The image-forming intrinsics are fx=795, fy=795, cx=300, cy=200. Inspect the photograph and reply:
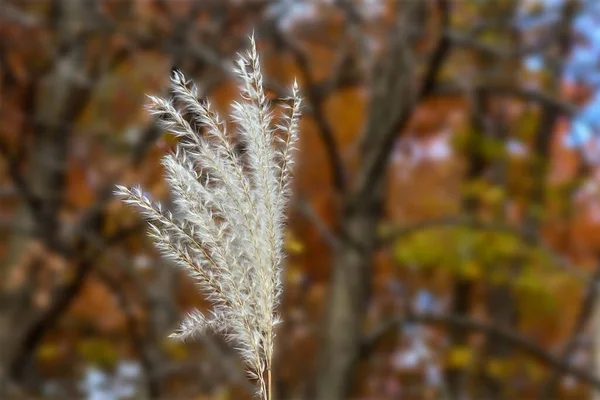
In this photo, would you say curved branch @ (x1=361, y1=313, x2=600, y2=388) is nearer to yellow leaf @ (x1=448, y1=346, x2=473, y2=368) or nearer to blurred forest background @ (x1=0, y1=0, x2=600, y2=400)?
blurred forest background @ (x1=0, y1=0, x2=600, y2=400)

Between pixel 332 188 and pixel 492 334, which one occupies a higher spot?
pixel 332 188

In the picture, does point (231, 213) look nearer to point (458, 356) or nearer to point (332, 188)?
point (332, 188)

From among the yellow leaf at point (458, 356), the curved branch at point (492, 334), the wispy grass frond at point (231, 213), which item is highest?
the yellow leaf at point (458, 356)

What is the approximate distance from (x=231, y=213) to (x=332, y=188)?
19.6ft

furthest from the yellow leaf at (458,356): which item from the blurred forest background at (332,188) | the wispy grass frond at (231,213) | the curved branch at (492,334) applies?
the wispy grass frond at (231,213)

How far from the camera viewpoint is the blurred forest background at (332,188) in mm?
5457

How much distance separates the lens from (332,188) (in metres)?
7.23

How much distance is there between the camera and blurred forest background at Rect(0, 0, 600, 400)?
546cm

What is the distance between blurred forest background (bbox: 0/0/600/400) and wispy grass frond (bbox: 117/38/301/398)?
2.84 metres

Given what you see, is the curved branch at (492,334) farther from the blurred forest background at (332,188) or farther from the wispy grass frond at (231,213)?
the wispy grass frond at (231,213)

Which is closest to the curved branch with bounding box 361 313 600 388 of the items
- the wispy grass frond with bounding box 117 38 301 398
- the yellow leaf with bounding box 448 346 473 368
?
the yellow leaf with bounding box 448 346 473 368

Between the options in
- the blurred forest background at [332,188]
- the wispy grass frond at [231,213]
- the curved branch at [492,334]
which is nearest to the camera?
the wispy grass frond at [231,213]

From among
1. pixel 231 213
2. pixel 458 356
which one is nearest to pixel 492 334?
pixel 458 356

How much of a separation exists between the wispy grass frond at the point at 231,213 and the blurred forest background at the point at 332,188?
2.84 m
